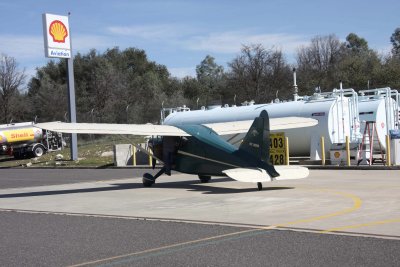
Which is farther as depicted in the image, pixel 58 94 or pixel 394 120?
pixel 58 94

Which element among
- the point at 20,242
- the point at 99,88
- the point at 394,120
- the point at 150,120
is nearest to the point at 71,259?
the point at 20,242

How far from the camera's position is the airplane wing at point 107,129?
56.4 ft

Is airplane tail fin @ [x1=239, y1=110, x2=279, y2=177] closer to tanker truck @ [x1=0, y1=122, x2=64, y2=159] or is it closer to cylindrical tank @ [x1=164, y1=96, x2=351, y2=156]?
cylindrical tank @ [x1=164, y1=96, x2=351, y2=156]

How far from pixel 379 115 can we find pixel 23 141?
32603 millimetres

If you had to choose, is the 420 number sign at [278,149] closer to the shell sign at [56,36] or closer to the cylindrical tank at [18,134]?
the shell sign at [56,36]

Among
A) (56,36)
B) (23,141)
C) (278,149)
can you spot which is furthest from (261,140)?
(23,141)

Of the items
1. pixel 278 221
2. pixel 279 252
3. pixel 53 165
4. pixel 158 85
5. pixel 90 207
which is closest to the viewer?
pixel 279 252

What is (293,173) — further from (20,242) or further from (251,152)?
(20,242)

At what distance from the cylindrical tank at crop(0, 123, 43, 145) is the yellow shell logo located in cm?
1007

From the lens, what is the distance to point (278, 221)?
35.9ft

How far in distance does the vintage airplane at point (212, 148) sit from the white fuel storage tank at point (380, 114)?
6266 millimetres

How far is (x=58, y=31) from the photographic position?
138 ft

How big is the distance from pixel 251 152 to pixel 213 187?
8.24ft

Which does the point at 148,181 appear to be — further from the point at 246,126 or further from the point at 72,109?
Result: the point at 72,109
